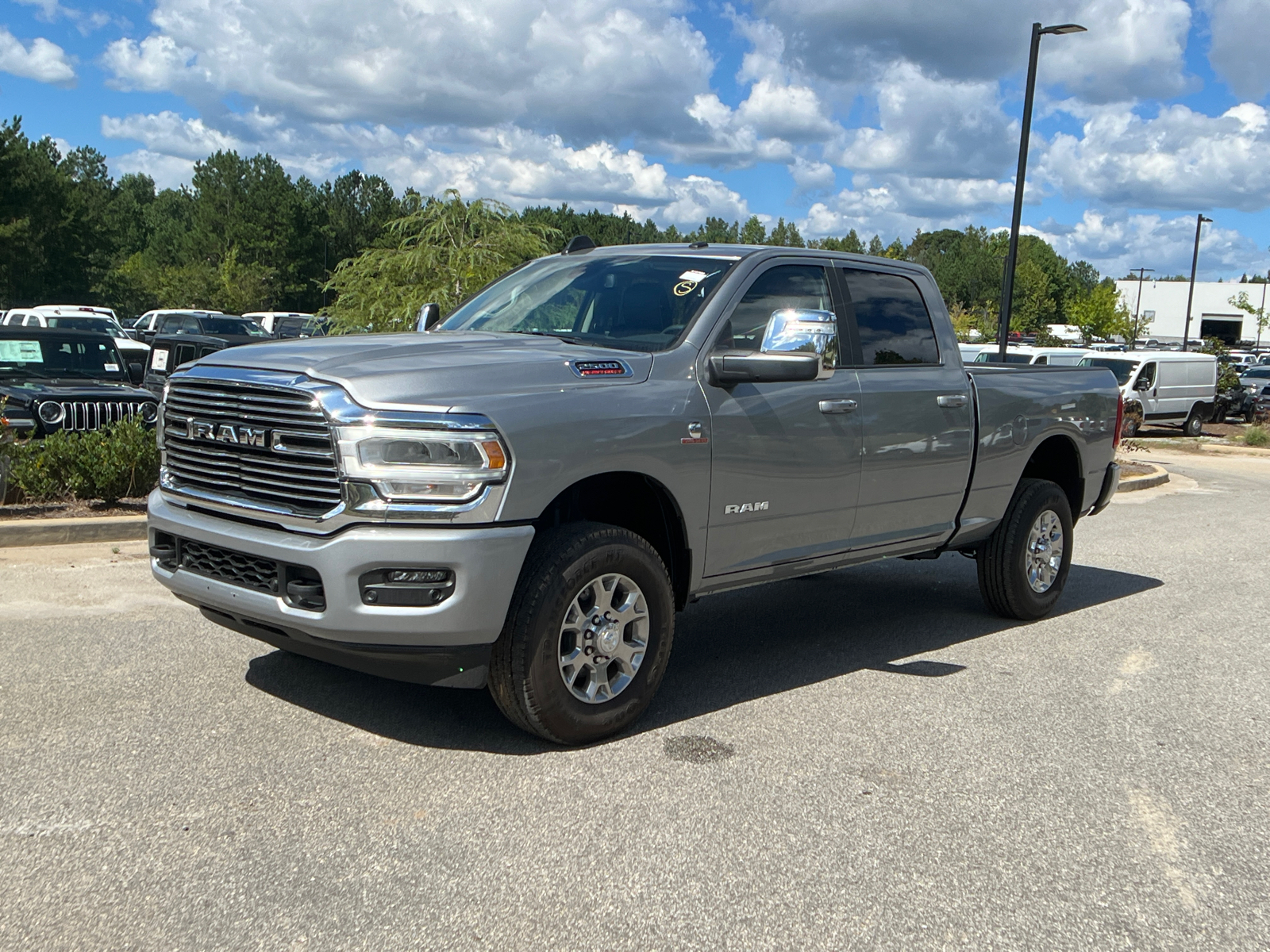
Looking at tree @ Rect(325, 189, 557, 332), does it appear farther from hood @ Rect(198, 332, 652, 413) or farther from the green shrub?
hood @ Rect(198, 332, 652, 413)

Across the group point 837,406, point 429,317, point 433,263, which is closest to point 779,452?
point 837,406

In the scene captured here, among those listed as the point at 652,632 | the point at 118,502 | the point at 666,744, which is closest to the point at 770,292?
the point at 652,632

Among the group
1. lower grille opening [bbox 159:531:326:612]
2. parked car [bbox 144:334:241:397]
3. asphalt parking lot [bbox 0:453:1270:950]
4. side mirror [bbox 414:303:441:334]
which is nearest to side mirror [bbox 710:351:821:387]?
asphalt parking lot [bbox 0:453:1270:950]

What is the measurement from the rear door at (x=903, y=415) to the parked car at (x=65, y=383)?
21.1 feet

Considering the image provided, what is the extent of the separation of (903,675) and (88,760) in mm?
3683

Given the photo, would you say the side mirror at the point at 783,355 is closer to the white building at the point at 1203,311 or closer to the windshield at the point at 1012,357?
the windshield at the point at 1012,357

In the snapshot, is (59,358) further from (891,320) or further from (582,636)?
(582,636)

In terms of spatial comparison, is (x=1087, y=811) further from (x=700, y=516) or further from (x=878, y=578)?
(x=878, y=578)

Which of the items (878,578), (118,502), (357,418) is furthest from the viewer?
(118,502)

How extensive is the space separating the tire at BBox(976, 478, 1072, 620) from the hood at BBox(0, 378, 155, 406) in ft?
25.4

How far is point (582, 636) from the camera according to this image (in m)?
4.64

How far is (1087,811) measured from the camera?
4.26m

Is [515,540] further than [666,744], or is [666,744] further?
[666,744]

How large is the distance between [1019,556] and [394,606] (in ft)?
13.7
